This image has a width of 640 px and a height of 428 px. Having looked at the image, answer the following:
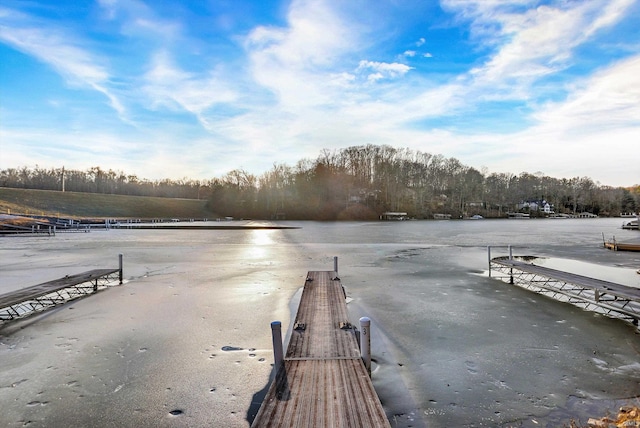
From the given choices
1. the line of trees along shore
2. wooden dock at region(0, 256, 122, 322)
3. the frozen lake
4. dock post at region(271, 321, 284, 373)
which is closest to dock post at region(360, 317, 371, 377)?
the frozen lake

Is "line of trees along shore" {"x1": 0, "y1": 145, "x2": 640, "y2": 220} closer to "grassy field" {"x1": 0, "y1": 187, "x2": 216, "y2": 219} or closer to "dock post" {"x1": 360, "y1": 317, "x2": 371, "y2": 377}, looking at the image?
"grassy field" {"x1": 0, "y1": 187, "x2": 216, "y2": 219}

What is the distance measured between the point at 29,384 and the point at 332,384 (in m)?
3.86

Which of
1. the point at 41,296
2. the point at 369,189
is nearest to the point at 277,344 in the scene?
the point at 41,296

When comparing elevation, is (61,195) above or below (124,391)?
above

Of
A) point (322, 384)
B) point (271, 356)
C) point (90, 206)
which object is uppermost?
point (90, 206)

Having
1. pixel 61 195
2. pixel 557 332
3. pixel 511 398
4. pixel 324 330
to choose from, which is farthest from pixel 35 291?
pixel 61 195

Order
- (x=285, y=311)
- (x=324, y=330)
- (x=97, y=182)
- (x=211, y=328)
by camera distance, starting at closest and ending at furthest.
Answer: (x=324, y=330) < (x=211, y=328) < (x=285, y=311) < (x=97, y=182)

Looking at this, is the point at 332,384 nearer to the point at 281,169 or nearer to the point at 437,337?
the point at 437,337

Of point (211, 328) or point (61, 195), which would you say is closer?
point (211, 328)

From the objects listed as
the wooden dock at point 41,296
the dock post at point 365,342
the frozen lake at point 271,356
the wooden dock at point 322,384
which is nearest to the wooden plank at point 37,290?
the wooden dock at point 41,296

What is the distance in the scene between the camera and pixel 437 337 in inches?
218

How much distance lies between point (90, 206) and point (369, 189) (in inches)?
2620

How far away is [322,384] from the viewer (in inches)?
131

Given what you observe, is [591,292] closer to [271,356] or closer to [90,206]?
[271,356]
